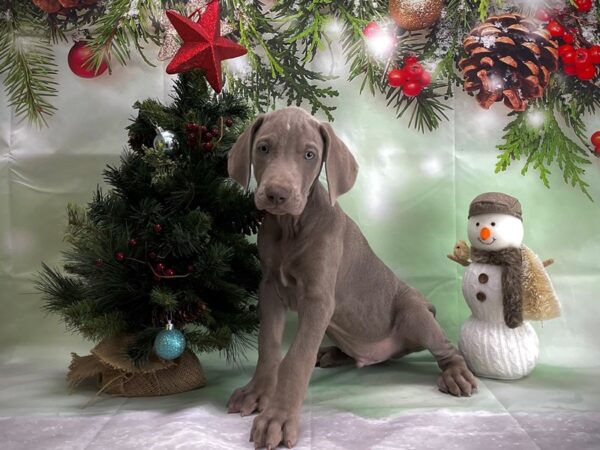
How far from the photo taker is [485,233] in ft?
9.95

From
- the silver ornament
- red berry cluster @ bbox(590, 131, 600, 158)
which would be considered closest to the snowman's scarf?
red berry cluster @ bbox(590, 131, 600, 158)

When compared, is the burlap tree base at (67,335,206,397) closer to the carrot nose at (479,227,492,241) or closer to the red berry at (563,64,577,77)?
the carrot nose at (479,227,492,241)

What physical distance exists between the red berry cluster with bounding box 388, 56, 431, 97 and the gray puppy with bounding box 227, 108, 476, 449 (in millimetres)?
880

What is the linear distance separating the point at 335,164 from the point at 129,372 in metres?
1.19

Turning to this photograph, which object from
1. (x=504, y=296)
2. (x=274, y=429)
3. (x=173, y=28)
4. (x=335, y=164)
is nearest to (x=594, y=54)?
(x=504, y=296)

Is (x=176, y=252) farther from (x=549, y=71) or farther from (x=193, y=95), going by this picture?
(x=549, y=71)

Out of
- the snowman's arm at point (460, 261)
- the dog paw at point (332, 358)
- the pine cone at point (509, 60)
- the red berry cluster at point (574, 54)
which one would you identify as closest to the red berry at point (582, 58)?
the red berry cluster at point (574, 54)

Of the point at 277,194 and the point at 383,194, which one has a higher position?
the point at 383,194

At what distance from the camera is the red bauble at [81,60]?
11.2ft

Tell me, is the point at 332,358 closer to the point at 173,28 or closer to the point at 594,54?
the point at 173,28

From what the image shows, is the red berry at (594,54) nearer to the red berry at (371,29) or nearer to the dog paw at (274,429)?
the red berry at (371,29)

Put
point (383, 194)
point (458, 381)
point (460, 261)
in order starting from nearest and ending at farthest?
point (458, 381) → point (460, 261) → point (383, 194)

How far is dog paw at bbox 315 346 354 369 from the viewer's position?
11.0 ft

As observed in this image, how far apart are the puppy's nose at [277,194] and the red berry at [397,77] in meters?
1.34
